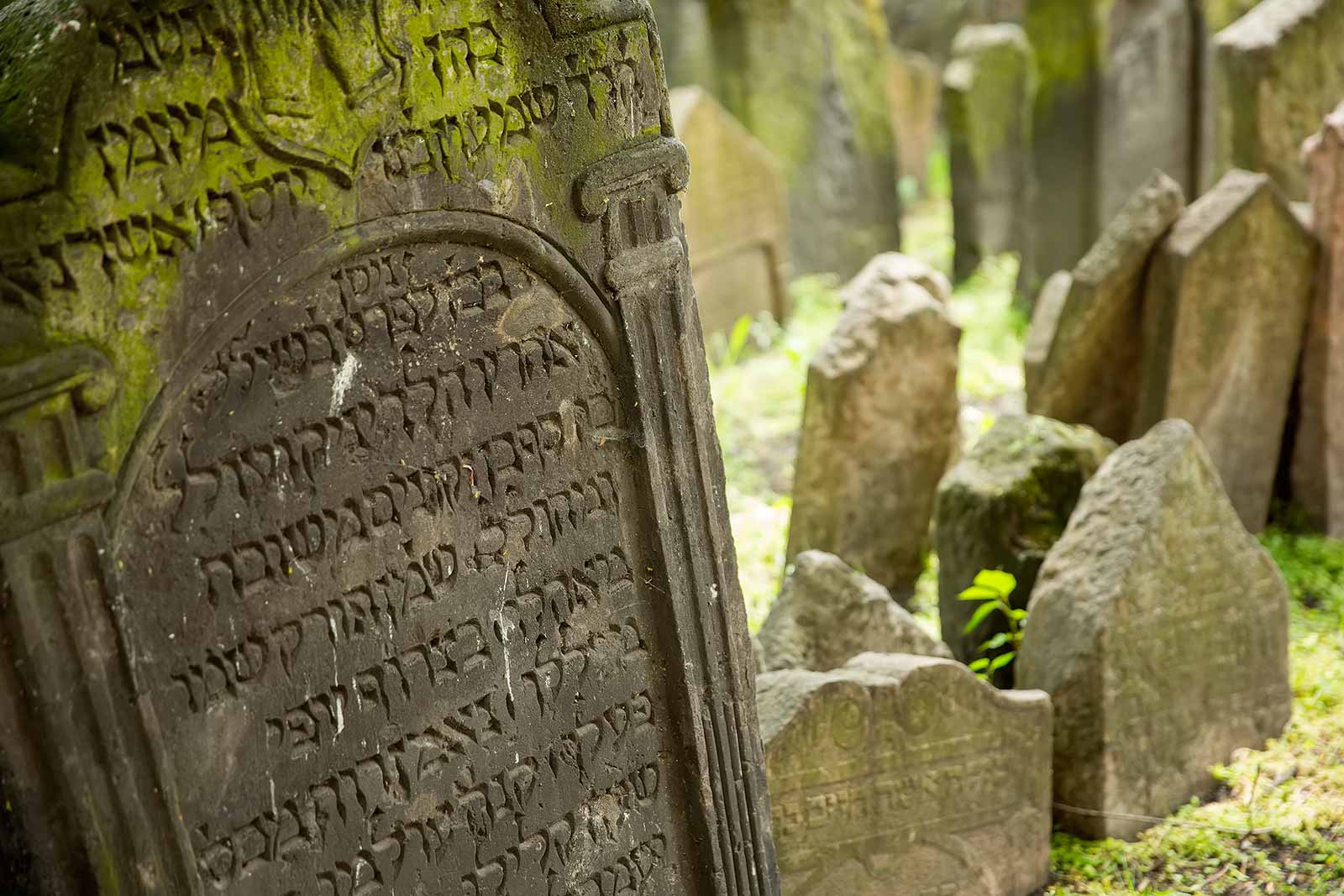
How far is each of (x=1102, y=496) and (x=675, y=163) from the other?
5.15 ft

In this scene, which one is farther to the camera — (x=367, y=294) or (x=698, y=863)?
(x=698, y=863)

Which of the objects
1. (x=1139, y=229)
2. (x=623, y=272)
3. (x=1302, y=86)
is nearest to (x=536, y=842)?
(x=623, y=272)

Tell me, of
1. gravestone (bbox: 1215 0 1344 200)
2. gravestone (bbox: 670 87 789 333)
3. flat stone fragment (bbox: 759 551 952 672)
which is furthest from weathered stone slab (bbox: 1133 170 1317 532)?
gravestone (bbox: 670 87 789 333)

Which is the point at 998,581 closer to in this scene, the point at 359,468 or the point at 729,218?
the point at 359,468

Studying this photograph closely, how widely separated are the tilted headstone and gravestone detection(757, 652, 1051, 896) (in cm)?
499

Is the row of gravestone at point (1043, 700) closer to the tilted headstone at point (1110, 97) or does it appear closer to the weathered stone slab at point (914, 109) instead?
the tilted headstone at point (1110, 97)

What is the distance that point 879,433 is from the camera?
4.88 meters

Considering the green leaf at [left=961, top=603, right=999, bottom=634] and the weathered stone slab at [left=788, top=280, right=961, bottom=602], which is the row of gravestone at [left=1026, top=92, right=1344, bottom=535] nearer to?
the weathered stone slab at [left=788, top=280, right=961, bottom=602]

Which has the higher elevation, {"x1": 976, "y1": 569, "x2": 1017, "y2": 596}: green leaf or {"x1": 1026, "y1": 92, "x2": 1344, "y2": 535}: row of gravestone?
{"x1": 1026, "y1": 92, "x2": 1344, "y2": 535}: row of gravestone

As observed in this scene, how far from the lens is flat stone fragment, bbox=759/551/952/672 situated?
3664 mm

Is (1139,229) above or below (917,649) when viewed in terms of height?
above

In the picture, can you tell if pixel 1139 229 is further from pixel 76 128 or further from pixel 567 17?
pixel 76 128

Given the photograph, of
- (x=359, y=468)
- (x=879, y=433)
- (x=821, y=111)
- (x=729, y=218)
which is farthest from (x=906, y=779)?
(x=821, y=111)

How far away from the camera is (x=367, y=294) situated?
2.35 m
